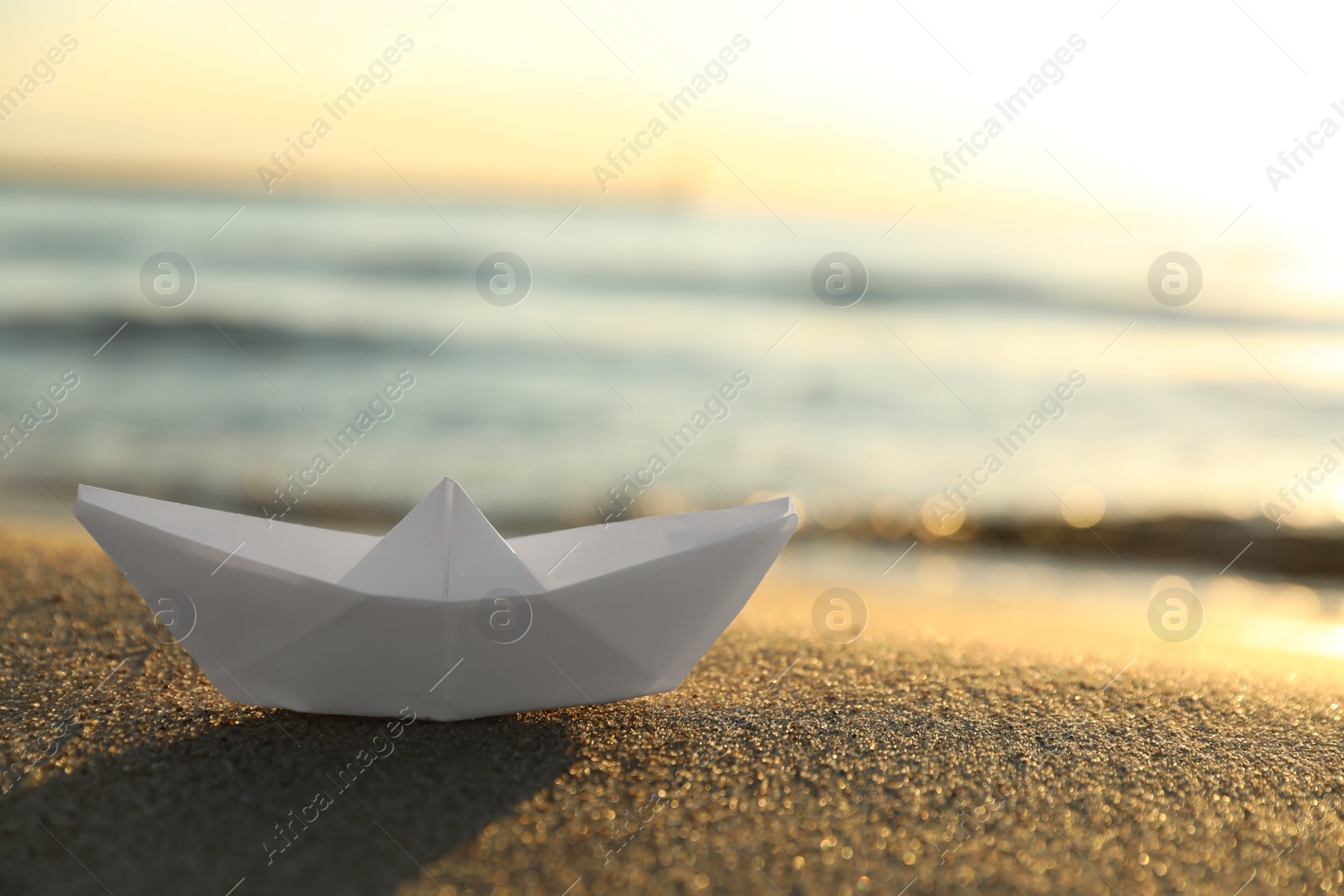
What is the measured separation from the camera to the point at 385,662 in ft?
6.54

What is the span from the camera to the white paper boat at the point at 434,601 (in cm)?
194

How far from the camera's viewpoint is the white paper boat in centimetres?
194

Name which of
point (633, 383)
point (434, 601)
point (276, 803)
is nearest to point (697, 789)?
point (434, 601)

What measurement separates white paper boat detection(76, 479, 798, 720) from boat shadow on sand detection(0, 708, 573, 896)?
8 cm

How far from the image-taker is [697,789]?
2.01 metres

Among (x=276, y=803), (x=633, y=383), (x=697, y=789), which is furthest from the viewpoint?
(x=633, y=383)

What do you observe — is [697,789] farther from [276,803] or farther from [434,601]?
[276,803]

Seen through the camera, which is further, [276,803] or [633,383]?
[633,383]

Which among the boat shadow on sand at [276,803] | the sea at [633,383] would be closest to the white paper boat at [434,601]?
the boat shadow on sand at [276,803]

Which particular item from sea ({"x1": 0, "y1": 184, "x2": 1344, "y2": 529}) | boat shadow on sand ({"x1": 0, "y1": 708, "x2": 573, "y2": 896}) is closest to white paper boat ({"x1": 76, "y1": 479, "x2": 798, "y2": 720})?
boat shadow on sand ({"x1": 0, "y1": 708, "x2": 573, "y2": 896})

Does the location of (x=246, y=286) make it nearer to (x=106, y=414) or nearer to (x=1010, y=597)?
(x=106, y=414)

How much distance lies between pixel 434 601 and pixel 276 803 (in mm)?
453

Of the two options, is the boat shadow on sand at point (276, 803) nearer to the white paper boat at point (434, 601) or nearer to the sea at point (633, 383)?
the white paper boat at point (434, 601)

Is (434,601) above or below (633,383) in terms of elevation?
above
